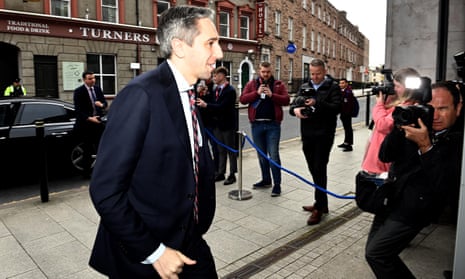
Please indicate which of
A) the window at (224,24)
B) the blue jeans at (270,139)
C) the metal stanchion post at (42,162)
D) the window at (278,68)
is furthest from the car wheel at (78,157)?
the window at (278,68)

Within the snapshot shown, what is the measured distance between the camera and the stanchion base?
18.8 feet

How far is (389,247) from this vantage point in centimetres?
253

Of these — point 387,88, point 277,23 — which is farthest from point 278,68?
point 387,88

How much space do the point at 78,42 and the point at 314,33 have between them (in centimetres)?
2798

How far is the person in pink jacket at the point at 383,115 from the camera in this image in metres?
3.07

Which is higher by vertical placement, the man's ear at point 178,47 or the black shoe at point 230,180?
the man's ear at point 178,47

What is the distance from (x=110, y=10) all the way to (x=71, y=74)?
4167 millimetres

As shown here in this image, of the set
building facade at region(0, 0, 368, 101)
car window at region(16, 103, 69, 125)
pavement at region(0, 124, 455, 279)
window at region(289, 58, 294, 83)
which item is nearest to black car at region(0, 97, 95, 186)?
car window at region(16, 103, 69, 125)

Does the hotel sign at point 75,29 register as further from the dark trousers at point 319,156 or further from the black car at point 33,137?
the dark trousers at point 319,156

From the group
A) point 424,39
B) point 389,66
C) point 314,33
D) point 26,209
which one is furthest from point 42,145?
point 314,33

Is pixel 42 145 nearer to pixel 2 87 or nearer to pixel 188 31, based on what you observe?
pixel 188 31

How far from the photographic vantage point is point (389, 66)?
5.96 m

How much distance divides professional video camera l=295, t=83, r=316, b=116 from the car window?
491 centimetres

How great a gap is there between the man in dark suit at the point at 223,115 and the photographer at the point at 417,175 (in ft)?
13.8
